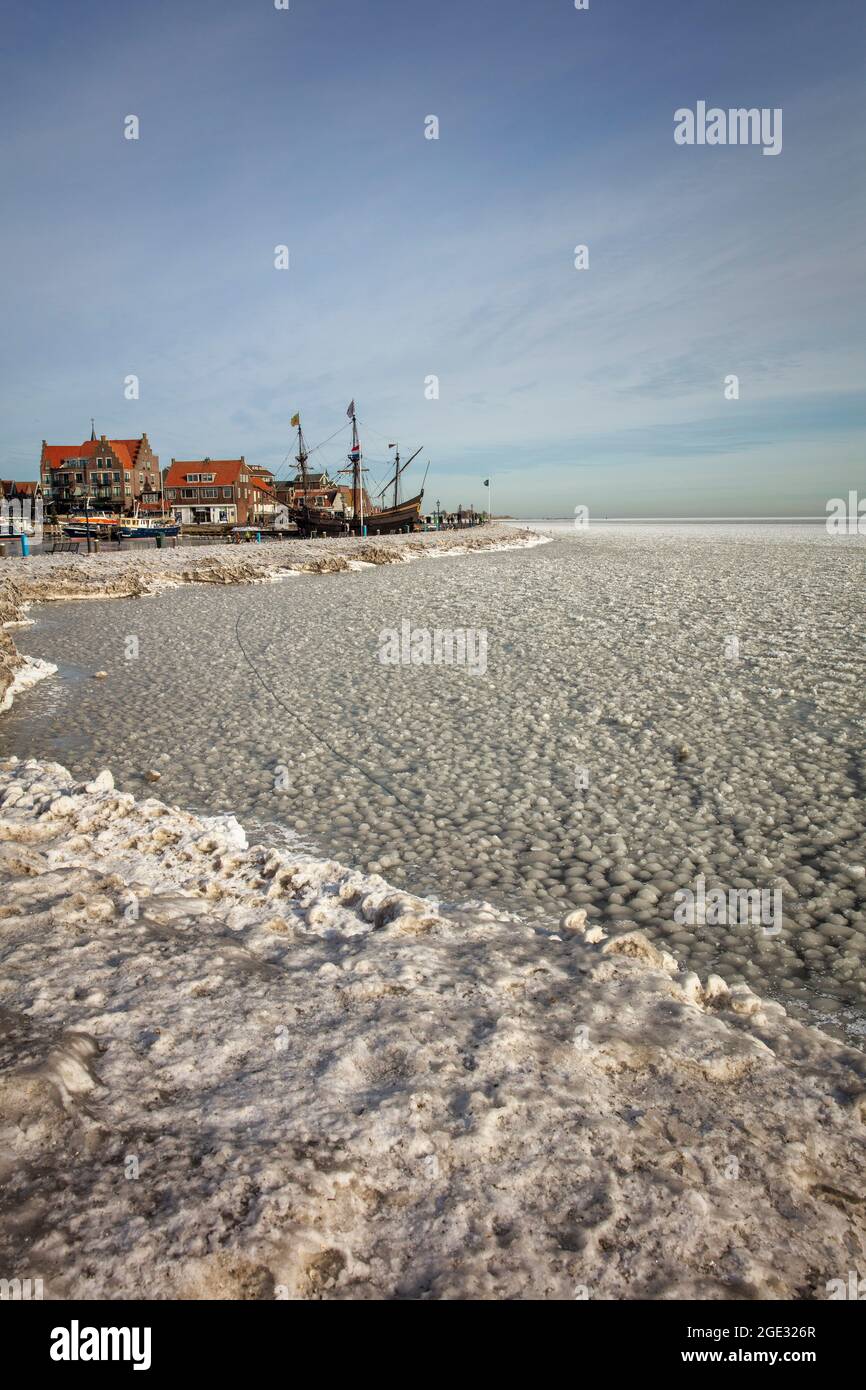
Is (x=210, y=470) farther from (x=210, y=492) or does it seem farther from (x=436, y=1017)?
(x=436, y=1017)

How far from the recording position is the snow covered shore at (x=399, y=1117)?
7.37ft

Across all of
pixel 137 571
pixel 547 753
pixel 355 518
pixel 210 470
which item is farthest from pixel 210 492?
pixel 547 753

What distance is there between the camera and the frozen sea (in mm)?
5707

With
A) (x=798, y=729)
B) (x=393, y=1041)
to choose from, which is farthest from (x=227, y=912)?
(x=798, y=729)

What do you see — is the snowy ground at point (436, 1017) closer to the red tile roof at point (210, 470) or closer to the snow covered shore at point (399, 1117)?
the snow covered shore at point (399, 1117)

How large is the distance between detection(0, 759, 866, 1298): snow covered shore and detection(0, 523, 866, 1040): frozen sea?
125 centimetres

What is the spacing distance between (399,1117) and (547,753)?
6457 millimetres

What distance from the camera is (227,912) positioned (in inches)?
201

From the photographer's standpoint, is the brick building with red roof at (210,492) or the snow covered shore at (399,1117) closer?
the snow covered shore at (399,1117)

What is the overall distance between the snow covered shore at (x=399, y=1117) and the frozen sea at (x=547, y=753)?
125 centimetres

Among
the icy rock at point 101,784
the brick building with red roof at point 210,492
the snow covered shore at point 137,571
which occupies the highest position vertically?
the brick building with red roof at point 210,492

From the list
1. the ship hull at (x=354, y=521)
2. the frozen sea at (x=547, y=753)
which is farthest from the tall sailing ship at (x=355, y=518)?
the frozen sea at (x=547, y=753)

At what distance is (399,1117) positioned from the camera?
2873mm

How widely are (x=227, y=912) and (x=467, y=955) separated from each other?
1.78m
